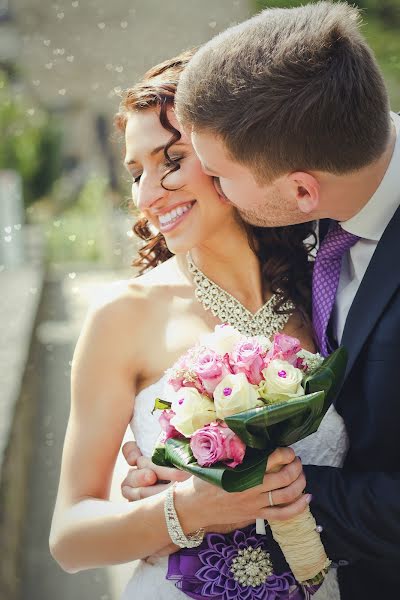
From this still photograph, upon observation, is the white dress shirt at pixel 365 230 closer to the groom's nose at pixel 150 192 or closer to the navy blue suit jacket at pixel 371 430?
the navy blue suit jacket at pixel 371 430

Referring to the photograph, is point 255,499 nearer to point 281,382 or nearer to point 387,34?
point 281,382

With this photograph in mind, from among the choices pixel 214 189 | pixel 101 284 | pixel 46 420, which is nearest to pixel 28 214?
pixel 101 284

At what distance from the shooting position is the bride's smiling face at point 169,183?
2.38 meters

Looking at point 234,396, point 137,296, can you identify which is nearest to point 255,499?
point 234,396

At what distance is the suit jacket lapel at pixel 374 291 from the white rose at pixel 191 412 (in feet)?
1.41

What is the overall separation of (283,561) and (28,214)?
11465mm

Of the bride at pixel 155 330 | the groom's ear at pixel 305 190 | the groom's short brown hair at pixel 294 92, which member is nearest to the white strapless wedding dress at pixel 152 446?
the bride at pixel 155 330

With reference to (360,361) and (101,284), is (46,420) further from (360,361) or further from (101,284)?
(360,361)

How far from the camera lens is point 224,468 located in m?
1.82

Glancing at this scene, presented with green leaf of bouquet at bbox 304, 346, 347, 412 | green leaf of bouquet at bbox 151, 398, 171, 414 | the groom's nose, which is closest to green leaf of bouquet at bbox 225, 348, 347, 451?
green leaf of bouquet at bbox 304, 346, 347, 412

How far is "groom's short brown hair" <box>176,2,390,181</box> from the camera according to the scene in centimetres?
196

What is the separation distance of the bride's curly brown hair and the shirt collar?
1.43 ft

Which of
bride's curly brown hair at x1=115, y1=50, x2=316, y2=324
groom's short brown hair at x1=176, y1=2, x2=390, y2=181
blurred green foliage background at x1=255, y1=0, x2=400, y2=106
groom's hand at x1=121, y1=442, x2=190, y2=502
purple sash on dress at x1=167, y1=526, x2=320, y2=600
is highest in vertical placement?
groom's short brown hair at x1=176, y1=2, x2=390, y2=181

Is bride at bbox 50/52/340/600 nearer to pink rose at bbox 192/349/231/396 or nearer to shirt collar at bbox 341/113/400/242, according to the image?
pink rose at bbox 192/349/231/396
